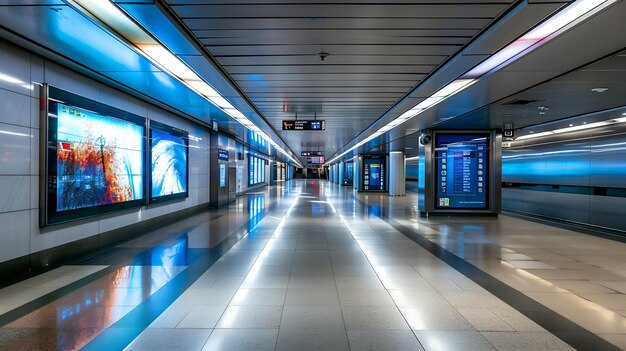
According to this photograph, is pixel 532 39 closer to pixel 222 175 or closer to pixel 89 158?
pixel 89 158

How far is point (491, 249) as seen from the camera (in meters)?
7.44

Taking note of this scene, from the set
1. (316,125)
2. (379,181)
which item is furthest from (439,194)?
(379,181)

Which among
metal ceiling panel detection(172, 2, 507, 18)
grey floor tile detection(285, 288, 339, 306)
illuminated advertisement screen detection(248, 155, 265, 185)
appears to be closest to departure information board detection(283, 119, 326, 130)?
metal ceiling panel detection(172, 2, 507, 18)

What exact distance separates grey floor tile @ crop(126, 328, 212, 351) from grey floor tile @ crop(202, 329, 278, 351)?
10 cm

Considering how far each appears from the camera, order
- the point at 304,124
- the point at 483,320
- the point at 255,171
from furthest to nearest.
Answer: the point at 255,171 → the point at 304,124 → the point at 483,320

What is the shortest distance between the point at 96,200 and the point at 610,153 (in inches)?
553

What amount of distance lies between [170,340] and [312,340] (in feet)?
4.36

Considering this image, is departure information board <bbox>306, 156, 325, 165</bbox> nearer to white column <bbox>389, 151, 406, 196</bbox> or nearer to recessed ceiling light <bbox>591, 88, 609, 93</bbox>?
white column <bbox>389, 151, 406, 196</bbox>

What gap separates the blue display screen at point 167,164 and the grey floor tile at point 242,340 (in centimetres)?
739

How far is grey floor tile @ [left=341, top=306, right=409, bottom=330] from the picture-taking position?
3619mm

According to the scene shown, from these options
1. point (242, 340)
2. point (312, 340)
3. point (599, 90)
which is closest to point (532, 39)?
point (599, 90)

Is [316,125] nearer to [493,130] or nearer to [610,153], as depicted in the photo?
[493,130]

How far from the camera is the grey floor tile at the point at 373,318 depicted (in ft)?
11.9

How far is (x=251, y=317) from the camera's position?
151 inches
